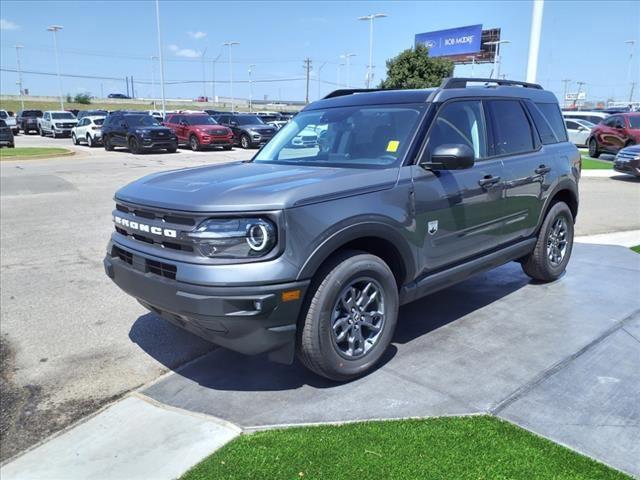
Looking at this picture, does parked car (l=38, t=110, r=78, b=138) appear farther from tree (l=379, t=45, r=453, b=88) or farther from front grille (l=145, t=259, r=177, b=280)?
front grille (l=145, t=259, r=177, b=280)

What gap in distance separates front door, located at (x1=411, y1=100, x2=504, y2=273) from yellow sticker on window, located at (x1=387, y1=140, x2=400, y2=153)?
0.69ft

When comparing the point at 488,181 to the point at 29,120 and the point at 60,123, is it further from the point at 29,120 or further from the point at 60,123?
the point at 29,120

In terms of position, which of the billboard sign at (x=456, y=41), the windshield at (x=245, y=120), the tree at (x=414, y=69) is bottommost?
the windshield at (x=245, y=120)

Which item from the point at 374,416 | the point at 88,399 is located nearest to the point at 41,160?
the point at 88,399

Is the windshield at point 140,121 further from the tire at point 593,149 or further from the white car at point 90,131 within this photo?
the tire at point 593,149

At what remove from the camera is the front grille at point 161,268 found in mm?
3246

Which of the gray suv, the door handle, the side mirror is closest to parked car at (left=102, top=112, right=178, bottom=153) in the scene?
the gray suv

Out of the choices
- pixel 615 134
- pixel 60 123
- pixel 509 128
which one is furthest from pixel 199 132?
pixel 509 128

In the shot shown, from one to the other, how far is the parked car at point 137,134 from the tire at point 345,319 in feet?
71.2

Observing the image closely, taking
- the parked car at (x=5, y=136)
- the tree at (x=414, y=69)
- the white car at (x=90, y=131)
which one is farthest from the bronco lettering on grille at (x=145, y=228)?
the white car at (x=90, y=131)

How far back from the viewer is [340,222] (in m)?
3.33

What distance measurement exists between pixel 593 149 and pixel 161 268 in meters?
22.5

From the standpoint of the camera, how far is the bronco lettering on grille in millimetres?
3293

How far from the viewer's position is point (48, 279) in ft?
19.8
